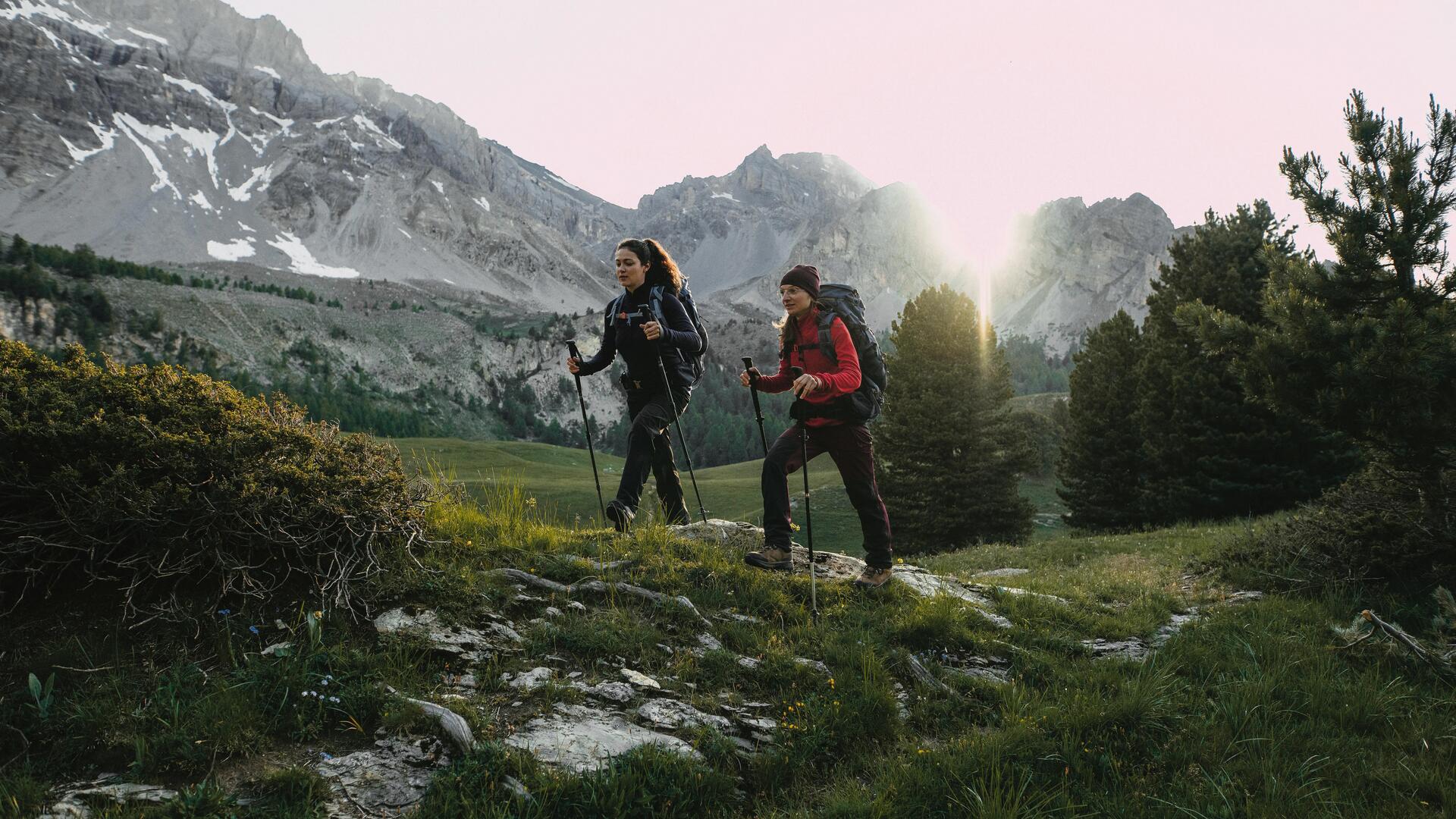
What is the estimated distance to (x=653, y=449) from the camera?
8.31 m

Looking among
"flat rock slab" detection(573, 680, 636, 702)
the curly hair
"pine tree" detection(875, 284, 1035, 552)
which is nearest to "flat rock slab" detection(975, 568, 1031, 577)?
the curly hair

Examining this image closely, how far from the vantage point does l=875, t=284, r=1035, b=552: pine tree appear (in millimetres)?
30469

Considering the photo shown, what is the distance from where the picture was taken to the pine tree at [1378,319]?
287 inches

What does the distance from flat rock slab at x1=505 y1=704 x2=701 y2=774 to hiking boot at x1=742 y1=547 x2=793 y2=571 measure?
2.77 metres

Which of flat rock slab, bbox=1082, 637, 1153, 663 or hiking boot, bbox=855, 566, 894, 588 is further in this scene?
hiking boot, bbox=855, 566, 894, 588

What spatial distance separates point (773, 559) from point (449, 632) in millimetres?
3215

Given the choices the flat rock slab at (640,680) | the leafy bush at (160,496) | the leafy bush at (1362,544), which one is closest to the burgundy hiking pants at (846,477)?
the flat rock slab at (640,680)

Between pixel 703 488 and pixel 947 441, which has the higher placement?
pixel 947 441

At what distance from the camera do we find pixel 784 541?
7.23 metres

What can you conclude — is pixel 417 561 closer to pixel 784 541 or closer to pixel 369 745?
pixel 369 745

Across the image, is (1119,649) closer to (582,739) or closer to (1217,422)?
(582,739)

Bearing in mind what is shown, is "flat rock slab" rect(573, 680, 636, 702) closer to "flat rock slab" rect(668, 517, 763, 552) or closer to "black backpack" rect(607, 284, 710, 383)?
"flat rock slab" rect(668, 517, 763, 552)

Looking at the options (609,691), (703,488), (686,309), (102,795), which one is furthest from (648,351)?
(703,488)

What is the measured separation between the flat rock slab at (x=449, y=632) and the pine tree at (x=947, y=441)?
26.2 m
